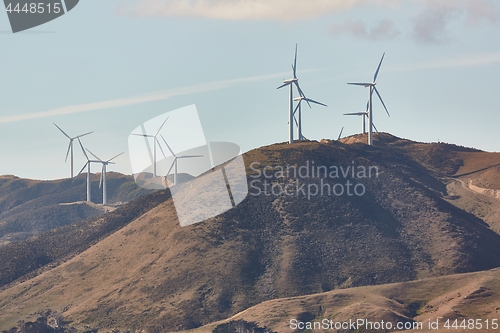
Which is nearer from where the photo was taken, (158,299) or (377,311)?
(377,311)

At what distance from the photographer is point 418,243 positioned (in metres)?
197

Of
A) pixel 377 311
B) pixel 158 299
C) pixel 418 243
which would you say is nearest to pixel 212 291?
pixel 158 299

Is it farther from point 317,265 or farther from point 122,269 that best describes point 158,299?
point 317,265

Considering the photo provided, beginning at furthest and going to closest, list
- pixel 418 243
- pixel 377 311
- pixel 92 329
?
1. pixel 418 243
2. pixel 92 329
3. pixel 377 311

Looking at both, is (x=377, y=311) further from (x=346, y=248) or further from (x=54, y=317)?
(x=54, y=317)

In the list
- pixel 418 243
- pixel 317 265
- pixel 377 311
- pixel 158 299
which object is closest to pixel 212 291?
pixel 158 299

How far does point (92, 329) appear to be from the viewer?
164 meters

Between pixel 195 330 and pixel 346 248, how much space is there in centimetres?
4903

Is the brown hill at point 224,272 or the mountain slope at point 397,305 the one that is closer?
the mountain slope at point 397,305

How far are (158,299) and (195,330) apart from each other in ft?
57.2

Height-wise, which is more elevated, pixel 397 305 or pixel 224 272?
pixel 224 272

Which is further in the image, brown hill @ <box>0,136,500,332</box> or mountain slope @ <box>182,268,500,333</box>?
brown hill @ <box>0,136,500,332</box>

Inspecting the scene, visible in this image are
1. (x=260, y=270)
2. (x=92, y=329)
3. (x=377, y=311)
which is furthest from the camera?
(x=260, y=270)

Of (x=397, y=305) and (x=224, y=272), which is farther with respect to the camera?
(x=224, y=272)
